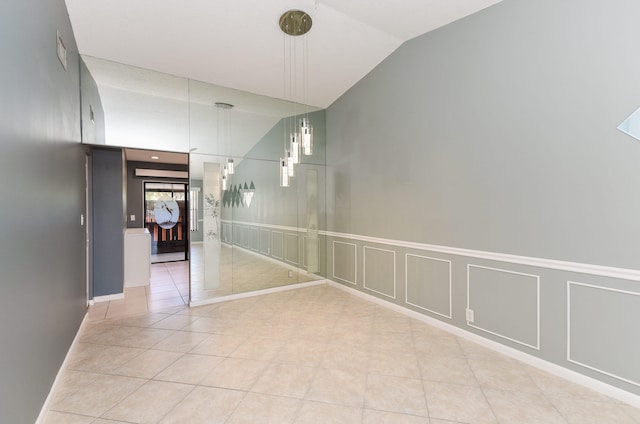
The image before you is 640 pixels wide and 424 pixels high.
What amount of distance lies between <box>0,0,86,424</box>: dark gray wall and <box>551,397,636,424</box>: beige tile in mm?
3328

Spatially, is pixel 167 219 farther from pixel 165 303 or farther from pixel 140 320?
pixel 140 320

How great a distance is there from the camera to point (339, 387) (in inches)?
92.1

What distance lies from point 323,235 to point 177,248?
18.6 ft

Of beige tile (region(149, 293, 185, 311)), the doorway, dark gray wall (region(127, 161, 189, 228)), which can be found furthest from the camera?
the doorway

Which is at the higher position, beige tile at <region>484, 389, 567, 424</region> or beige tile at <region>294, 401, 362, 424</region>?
beige tile at <region>294, 401, 362, 424</region>

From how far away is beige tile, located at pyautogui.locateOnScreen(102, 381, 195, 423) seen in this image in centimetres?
200

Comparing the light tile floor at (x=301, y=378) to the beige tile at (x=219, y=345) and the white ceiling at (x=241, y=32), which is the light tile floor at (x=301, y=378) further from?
the white ceiling at (x=241, y=32)

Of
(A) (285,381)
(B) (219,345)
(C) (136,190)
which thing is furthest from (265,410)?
(C) (136,190)

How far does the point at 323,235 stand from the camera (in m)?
5.53

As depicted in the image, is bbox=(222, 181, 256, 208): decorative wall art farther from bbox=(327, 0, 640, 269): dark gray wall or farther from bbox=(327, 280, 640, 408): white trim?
bbox=(327, 280, 640, 408): white trim

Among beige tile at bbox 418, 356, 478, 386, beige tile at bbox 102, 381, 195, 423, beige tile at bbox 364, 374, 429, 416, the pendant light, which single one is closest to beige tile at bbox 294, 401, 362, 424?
beige tile at bbox 364, 374, 429, 416

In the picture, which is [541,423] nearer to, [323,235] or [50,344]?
[50,344]

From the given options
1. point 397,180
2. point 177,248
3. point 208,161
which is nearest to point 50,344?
point 208,161

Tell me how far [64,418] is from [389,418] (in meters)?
2.19
